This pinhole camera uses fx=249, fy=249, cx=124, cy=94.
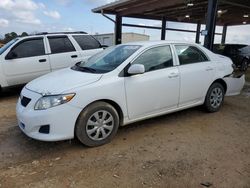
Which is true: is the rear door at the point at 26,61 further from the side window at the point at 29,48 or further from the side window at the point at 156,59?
the side window at the point at 156,59

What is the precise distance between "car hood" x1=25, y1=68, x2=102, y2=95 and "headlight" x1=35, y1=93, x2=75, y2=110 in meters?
0.08

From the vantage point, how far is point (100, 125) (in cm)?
377

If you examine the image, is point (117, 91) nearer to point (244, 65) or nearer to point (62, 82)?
point (62, 82)

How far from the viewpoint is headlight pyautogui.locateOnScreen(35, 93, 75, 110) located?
11.3 feet

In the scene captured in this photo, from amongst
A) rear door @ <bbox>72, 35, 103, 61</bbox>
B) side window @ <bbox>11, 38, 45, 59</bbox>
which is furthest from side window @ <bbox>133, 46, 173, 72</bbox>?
side window @ <bbox>11, 38, 45, 59</bbox>

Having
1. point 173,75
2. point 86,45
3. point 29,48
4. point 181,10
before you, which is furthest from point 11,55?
point 181,10

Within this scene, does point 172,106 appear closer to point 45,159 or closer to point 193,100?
point 193,100

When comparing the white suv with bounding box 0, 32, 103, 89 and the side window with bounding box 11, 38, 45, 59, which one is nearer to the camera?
the white suv with bounding box 0, 32, 103, 89

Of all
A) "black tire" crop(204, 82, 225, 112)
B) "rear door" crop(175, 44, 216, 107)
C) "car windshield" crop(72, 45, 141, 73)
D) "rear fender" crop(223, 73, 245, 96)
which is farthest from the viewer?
"rear fender" crop(223, 73, 245, 96)

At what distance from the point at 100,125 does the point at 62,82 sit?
2.86ft

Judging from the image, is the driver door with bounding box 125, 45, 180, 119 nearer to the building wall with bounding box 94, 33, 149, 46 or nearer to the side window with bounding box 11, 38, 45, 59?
the side window with bounding box 11, 38, 45, 59

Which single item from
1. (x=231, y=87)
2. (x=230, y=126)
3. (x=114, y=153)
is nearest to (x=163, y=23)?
(x=231, y=87)

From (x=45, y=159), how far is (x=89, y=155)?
601 mm

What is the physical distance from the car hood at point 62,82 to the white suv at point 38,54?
2946 millimetres
